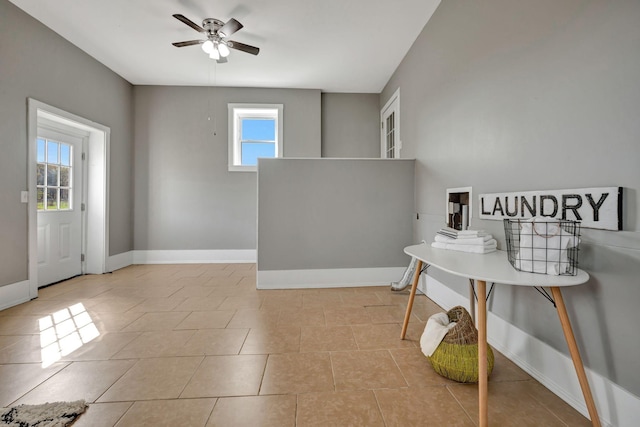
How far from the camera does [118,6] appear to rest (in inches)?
110

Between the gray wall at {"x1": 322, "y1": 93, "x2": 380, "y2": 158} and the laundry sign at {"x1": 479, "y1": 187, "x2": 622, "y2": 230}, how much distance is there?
3420mm

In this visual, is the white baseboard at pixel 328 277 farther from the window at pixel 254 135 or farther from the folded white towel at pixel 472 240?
the window at pixel 254 135

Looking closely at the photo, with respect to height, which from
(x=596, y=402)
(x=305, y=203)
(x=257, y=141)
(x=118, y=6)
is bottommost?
(x=596, y=402)

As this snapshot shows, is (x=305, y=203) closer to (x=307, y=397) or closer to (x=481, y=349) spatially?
(x=307, y=397)

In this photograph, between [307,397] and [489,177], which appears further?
[489,177]

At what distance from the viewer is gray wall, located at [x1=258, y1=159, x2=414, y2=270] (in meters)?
3.22

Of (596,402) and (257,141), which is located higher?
(257,141)

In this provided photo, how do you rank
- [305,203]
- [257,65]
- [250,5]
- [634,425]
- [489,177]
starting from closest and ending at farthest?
[634,425]
[489,177]
[250,5]
[305,203]
[257,65]

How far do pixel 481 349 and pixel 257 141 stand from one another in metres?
4.57

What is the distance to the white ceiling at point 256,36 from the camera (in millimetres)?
2809

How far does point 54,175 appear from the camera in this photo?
3.49m

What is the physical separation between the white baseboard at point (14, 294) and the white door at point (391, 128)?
15.1 ft

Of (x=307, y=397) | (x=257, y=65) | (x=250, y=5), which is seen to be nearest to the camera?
(x=307, y=397)

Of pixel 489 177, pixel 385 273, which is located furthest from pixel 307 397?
pixel 385 273
